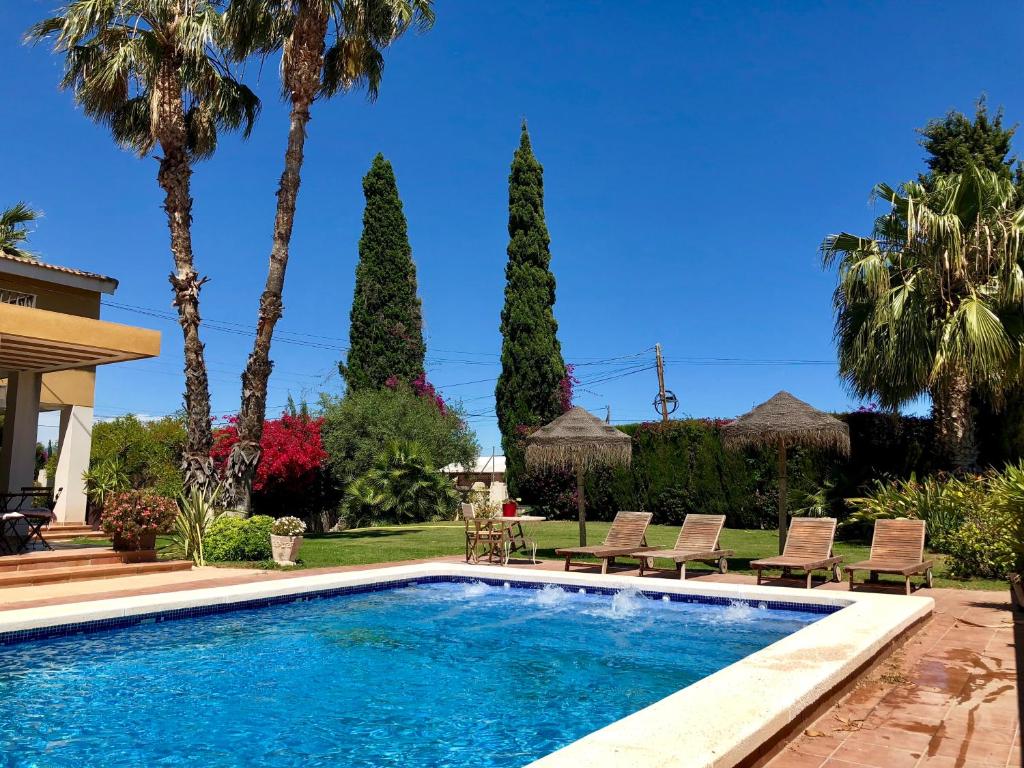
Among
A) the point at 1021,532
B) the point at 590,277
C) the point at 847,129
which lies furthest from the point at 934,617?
the point at 590,277

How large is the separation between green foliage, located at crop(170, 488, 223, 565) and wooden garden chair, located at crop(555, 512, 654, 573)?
21.0 ft

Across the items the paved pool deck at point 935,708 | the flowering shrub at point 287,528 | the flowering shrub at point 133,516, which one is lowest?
the paved pool deck at point 935,708

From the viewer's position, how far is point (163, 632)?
329 inches

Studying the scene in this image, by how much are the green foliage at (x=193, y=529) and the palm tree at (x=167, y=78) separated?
37.3 inches

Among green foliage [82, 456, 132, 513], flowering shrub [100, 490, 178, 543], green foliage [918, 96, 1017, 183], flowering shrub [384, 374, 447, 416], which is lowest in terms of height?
flowering shrub [100, 490, 178, 543]

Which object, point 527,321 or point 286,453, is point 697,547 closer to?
point 286,453

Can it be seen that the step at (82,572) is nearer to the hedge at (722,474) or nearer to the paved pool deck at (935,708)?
the paved pool deck at (935,708)

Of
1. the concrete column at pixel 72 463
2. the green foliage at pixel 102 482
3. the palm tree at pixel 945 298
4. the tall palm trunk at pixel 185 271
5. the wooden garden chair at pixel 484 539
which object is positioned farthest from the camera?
the concrete column at pixel 72 463

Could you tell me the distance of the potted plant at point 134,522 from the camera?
477 inches

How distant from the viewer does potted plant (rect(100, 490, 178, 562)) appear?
477 inches

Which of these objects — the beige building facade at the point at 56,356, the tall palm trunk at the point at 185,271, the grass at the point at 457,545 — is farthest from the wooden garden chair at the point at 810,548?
the beige building facade at the point at 56,356

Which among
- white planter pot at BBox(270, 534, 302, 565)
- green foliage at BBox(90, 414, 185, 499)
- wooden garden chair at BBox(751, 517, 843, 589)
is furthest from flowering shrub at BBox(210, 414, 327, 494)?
wooden garden chair at BBox(751, 517, 843, 589)

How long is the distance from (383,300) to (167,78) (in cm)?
2003

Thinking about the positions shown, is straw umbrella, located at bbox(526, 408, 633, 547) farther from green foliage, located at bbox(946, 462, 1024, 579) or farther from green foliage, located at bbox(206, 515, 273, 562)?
green foliage, located at bbox(946, 462, 1024, 579)
